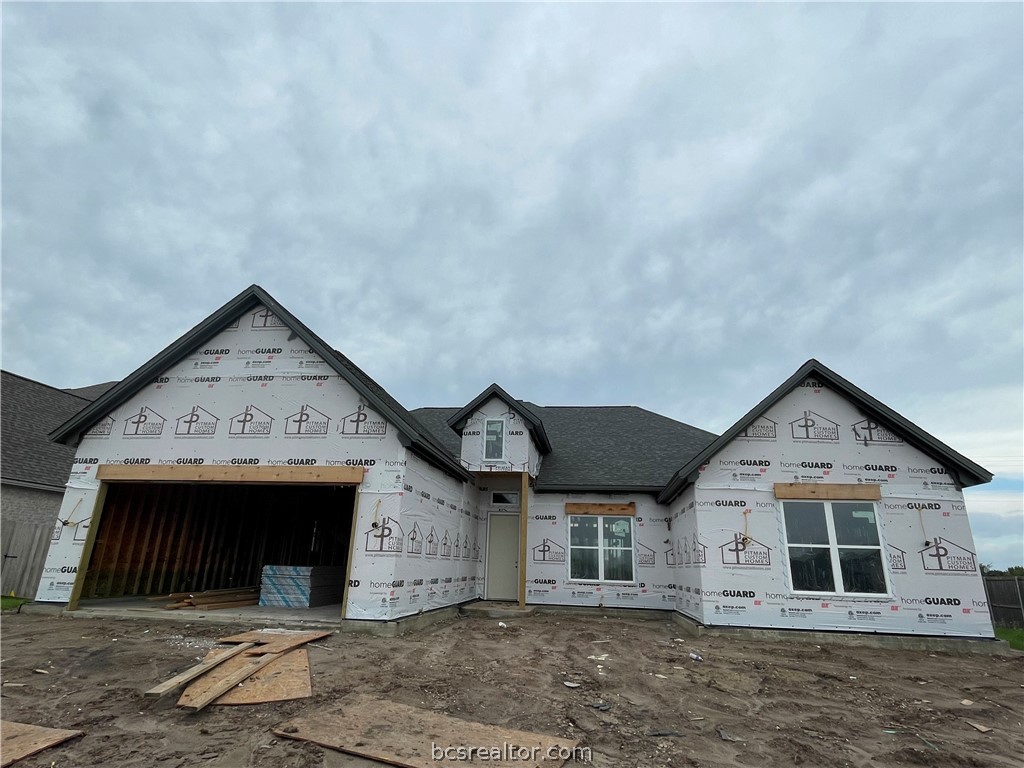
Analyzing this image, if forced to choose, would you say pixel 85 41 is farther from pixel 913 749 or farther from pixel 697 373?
pixel 697 373

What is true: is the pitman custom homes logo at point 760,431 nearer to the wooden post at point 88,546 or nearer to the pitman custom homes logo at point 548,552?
the pitman custom homes logo at point 548,552

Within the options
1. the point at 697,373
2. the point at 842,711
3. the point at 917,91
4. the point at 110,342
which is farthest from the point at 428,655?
the point at 110,342

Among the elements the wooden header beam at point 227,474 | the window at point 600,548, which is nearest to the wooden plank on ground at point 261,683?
the wooden header beam at point 227,474

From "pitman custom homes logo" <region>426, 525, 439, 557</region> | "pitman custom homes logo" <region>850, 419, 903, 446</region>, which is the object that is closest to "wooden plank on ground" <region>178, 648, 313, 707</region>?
"pitman custom homes logo" <region>426, 525, 439, 557</region>

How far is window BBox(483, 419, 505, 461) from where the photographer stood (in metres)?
13.6

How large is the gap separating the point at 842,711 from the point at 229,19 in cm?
1458

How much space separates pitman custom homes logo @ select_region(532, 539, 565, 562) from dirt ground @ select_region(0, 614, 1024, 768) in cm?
457

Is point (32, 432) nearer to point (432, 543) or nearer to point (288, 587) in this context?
point (288, 587)

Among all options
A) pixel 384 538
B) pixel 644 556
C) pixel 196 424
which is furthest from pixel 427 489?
pixel 644 556

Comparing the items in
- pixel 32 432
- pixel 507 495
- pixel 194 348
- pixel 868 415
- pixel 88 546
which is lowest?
pixel 88 546

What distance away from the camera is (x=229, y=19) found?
955 centimetres

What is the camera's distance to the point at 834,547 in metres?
10.1

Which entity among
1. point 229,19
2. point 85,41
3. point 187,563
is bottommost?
point 187,563

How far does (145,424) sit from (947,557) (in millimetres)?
16905
